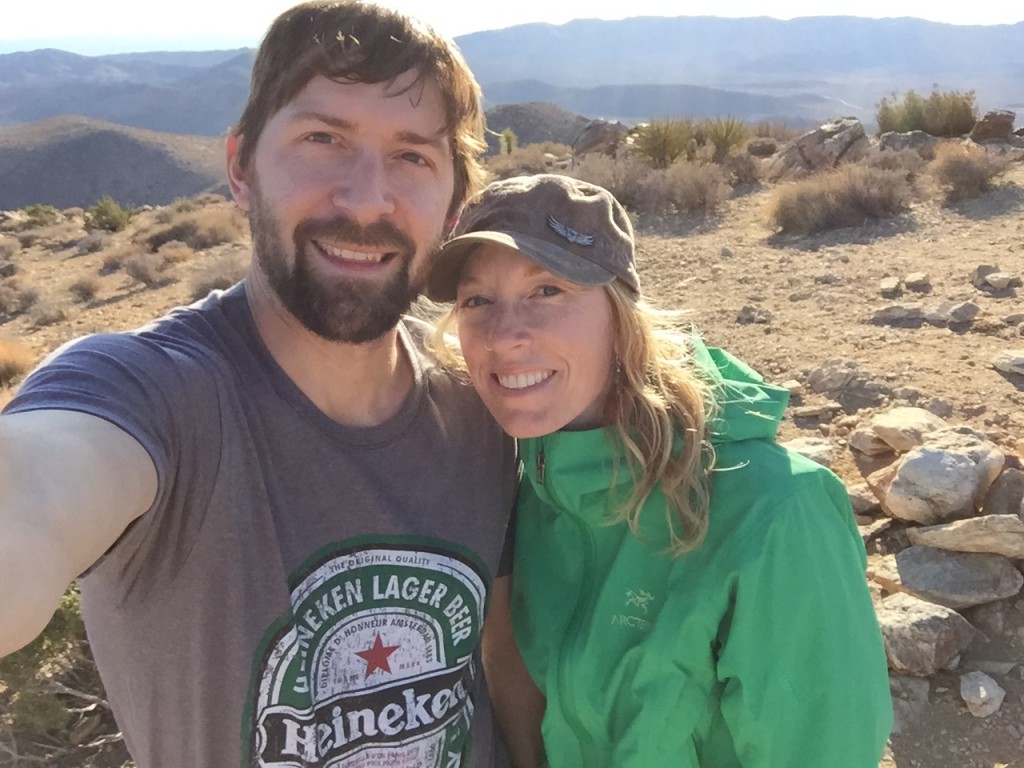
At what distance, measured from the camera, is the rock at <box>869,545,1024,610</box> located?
2.74 meters

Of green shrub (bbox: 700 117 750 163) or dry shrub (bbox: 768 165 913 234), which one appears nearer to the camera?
dry shrub (bbox: 768 165 913 234)

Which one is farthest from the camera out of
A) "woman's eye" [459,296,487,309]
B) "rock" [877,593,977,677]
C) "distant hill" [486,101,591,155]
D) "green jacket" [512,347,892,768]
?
"distant hill" [486,101,591,155]

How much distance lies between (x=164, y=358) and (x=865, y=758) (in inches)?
52.1

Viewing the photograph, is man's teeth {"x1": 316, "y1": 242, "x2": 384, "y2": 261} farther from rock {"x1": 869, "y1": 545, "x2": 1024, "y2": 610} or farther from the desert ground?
rock {"x1": 869, "y1": 545, "x2": 1024, "y2": 610}

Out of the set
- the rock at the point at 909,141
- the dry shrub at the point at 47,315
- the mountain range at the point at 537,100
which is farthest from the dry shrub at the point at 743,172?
the mountain range at the point at 537,100

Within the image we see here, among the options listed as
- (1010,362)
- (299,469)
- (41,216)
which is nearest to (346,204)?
(299,469)

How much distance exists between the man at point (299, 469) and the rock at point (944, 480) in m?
2.02

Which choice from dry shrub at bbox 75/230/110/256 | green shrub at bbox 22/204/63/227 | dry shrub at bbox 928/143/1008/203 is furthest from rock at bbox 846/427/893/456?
green shrub at bbox 22/204/63/227

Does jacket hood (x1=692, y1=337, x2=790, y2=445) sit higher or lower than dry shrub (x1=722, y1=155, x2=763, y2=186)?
higher

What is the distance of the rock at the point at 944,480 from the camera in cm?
297

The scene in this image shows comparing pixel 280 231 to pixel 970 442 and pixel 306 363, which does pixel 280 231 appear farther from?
pixel 970 442

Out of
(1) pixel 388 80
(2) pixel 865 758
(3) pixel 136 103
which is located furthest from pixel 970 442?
(3) pixel 136 103

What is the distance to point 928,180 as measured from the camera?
29.3 ft

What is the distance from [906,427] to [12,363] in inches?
275
